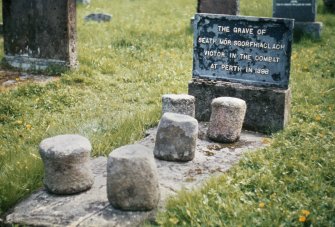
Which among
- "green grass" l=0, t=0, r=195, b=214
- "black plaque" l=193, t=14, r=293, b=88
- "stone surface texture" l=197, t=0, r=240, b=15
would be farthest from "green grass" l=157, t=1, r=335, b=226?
"stone surface texture" l=197, t=0, r=240, b=15

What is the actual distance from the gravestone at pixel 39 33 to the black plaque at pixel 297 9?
19.4ft

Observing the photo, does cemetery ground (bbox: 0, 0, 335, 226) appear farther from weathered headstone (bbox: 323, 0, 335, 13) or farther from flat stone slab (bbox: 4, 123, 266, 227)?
weathered headstone (bbox: 323, 0, 335, 13)

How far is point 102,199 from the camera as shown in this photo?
3865 millimetres

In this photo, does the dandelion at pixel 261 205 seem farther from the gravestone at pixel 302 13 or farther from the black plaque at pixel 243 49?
the gravestone at pixel 302 13

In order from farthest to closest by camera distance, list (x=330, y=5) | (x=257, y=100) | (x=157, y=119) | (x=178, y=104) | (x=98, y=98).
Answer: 1. (x=330, y=5)
2. (x=98, y=98)
3. (x=157, y=119)
4. (x=257, y=100)
5. (x=178, y=104)

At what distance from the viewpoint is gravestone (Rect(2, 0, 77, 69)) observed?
791 cm

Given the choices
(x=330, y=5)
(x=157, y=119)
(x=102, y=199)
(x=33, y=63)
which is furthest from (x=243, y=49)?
(x=330, y=5)

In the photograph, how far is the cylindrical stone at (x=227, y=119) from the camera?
518 centimetres

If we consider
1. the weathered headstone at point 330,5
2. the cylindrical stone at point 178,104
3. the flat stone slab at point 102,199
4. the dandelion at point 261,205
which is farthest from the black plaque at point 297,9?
the dandelion at point 261,205

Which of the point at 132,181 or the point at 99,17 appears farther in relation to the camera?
the point at 99,17

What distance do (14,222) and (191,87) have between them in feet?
10.2

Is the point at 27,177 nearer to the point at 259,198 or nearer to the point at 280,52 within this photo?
the point at 259,198

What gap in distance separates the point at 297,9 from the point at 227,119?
24.3 feet

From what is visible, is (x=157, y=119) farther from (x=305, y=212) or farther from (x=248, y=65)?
(x=305, y=212)
